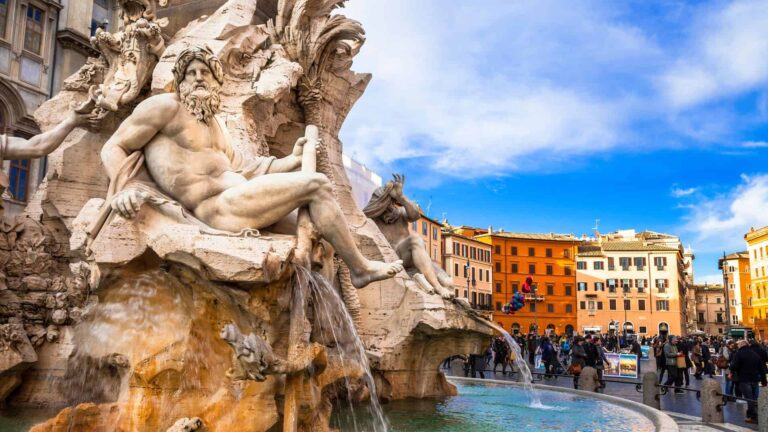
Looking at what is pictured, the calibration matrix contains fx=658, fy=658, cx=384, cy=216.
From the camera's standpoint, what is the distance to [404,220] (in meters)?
10.3

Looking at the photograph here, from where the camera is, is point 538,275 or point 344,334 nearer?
point 344,334

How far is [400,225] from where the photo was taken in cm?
1025

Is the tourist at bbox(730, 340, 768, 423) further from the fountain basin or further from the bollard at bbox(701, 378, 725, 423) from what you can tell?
the fountain basin

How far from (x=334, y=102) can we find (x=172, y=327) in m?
5.37

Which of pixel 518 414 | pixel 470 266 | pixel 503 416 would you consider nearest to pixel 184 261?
pixel 503 416

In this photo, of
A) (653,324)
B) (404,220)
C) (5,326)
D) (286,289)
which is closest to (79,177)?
(5,326)

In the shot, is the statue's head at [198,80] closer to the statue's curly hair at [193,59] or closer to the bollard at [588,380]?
the statue's curly hair at [193,59]

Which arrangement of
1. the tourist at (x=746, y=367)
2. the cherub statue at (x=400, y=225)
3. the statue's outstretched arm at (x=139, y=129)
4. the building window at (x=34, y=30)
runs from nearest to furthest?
the statue's outstretched arm at (x=139, y=129), the cherub statue at (x=400, y=225), the tourist at (x=746, y=367), the building window at (x=34, y=30)

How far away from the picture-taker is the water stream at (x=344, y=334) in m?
6.02

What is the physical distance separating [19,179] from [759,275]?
73536 mm

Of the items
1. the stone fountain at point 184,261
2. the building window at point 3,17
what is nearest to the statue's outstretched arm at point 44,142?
the stone fountain at point 184,261

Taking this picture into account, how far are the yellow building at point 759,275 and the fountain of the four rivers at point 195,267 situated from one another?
72.1 metres

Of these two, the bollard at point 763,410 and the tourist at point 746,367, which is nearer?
the bollard at point 763,410

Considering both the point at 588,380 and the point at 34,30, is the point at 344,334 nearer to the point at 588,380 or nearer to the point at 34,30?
the point at 588,380
